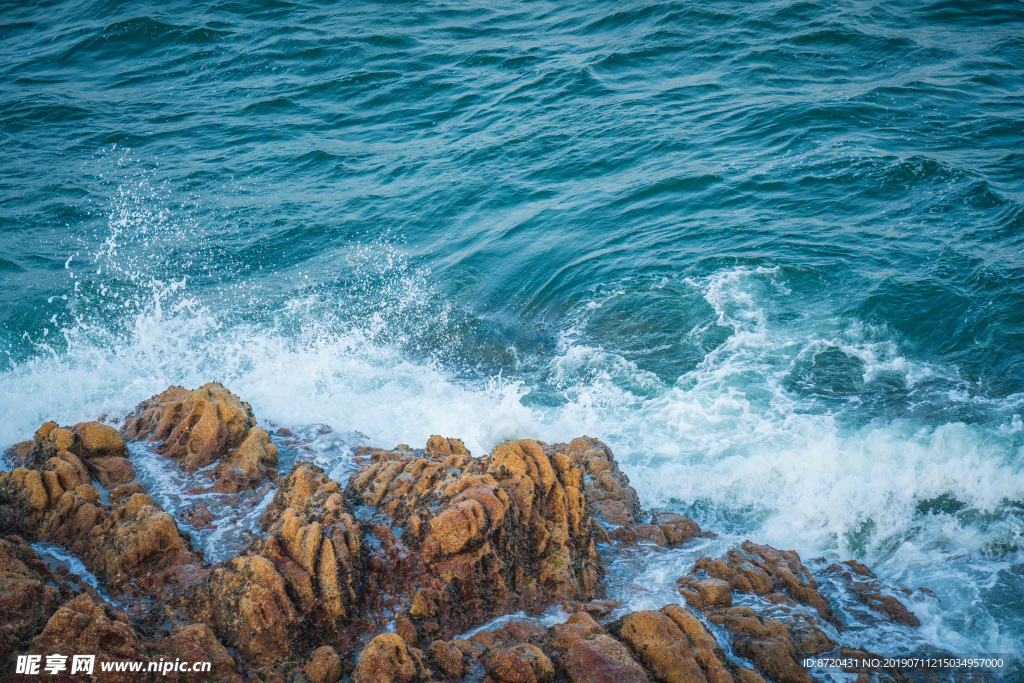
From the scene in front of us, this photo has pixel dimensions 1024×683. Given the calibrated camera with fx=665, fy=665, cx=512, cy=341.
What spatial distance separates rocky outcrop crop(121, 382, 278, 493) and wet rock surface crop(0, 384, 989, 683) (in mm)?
25

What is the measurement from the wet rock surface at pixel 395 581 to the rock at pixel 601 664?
0.04 ft

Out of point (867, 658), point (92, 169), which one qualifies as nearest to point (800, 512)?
point (867, 658)

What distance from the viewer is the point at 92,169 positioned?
15.5 m

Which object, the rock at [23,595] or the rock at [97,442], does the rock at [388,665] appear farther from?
the rock at [97,442]

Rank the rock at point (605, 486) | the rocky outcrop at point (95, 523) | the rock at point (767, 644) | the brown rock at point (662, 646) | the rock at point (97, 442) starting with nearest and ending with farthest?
the brown rock at point (662, 646), the rock at point (767, 644), the rocky outcrop at point (95, 523), the rock at point (97, 442), the rock at point (605, 486)

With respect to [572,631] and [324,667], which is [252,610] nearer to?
[324,667]

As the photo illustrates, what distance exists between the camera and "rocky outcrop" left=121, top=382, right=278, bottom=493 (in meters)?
6.38

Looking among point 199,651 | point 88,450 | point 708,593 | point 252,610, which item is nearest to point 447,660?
point 252,610

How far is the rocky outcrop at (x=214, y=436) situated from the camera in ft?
20.9

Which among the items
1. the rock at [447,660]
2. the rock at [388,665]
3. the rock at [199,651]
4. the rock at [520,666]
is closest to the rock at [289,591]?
the rock at [199,651]

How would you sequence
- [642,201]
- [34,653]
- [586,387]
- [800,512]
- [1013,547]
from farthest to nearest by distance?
1. [642,201]
2. [586,387]
3. [800,512]
4. [1013,547]
5. [34,653]

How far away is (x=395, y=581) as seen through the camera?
5.12m

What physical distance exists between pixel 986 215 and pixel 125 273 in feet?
48.6

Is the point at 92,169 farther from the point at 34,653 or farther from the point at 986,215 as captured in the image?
the point at 986,215
